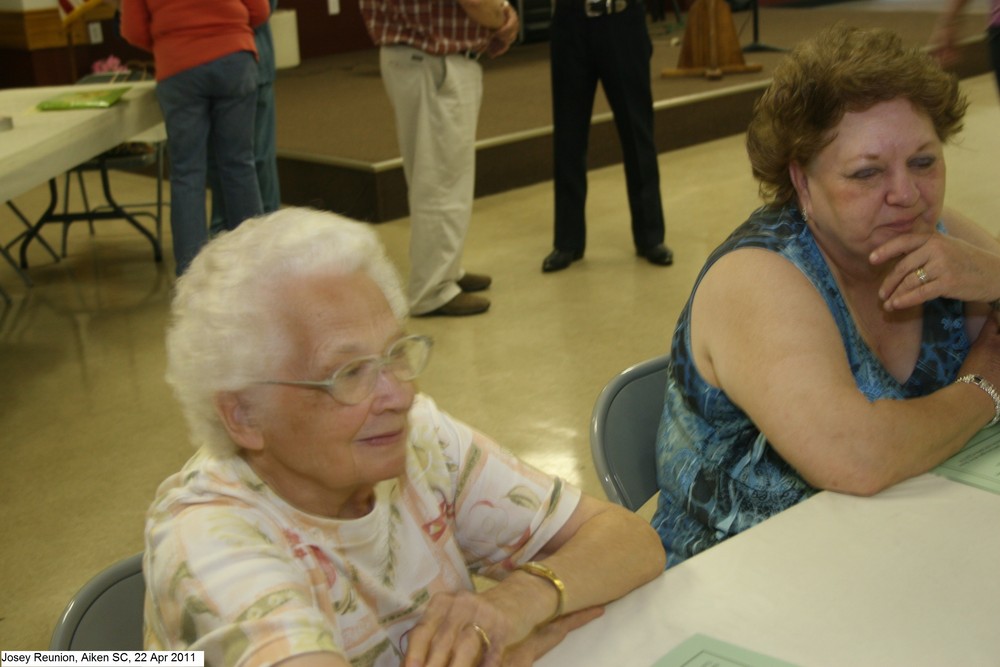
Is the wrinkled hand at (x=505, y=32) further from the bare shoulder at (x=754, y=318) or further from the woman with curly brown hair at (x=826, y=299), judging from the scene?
the bare shoulder at (x=754, y=318)

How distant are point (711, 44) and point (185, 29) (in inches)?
197

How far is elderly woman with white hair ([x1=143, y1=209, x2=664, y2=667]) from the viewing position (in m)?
1.21

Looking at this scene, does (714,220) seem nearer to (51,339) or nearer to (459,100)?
(459,100)

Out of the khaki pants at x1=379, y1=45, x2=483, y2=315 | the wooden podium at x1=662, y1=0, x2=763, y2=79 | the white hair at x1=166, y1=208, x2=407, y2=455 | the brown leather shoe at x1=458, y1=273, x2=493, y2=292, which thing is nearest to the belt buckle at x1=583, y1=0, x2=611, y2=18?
the khaki pants at x1=379, y1=45, x2=483, y2=315

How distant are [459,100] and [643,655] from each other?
317cm

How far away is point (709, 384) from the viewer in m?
1.77

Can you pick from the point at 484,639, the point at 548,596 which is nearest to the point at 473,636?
the point at 484,639

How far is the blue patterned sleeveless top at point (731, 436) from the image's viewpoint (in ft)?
5.78

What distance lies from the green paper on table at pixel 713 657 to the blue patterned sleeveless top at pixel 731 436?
53 centimetres

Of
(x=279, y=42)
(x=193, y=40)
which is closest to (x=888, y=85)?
(x=193, y=40)

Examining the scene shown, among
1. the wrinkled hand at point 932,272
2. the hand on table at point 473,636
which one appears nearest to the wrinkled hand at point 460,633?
the hand on table at point 473,636

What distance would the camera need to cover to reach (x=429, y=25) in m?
4.05

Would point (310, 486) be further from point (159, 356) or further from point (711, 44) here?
point (711, 44)

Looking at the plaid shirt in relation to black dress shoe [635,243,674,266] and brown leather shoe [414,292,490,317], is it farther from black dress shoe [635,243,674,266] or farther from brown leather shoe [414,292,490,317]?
black dress shoe [635,243,674,266]
